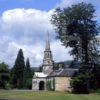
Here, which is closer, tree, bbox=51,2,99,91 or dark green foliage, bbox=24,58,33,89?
tree, bbox=51,2,99,91

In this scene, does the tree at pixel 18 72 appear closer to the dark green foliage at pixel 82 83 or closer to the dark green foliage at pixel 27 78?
the dark green foliage at pixel 27 78

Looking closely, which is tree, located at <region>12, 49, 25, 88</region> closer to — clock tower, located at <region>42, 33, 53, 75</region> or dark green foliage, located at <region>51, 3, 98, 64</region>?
clock tower, located at <region>42, 33, 53, 75</region>

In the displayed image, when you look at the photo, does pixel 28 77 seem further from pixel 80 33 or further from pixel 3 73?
pixel 80 33

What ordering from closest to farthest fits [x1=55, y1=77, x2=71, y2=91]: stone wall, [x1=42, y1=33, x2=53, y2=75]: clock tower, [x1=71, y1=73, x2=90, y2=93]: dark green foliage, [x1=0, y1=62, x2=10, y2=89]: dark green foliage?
[x1=71, y1=73, x2=90, y2=93]: dark green foliage
[x1=0, y1=62, x2=10, y2=89]: dark green foliage
[x1=55, y1=77, x2=71, y2=91]: stone wall
[x1=42, y1=33, x2=53, y2=75]: clock tower

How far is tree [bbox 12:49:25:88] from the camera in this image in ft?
540

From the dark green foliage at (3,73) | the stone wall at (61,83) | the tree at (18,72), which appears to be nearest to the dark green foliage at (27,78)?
the tree at (18,72)

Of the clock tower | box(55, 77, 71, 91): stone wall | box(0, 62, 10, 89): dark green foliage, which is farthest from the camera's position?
the clock tower

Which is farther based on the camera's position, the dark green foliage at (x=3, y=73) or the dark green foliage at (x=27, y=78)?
the dark green foliage at (x=27, y=78)

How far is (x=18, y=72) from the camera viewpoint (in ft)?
544

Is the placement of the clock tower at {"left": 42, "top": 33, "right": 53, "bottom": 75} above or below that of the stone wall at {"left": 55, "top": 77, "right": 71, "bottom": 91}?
above

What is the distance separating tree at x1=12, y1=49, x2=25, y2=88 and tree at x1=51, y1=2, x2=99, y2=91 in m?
72.0

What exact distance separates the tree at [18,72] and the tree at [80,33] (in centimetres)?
7195

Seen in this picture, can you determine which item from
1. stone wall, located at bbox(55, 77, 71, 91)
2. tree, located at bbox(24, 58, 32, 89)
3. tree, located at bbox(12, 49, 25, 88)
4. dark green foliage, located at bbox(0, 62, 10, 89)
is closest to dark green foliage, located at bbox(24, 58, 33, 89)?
tree, located at bbox(24, 58, 32, 89)

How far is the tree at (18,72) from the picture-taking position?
16450cm
